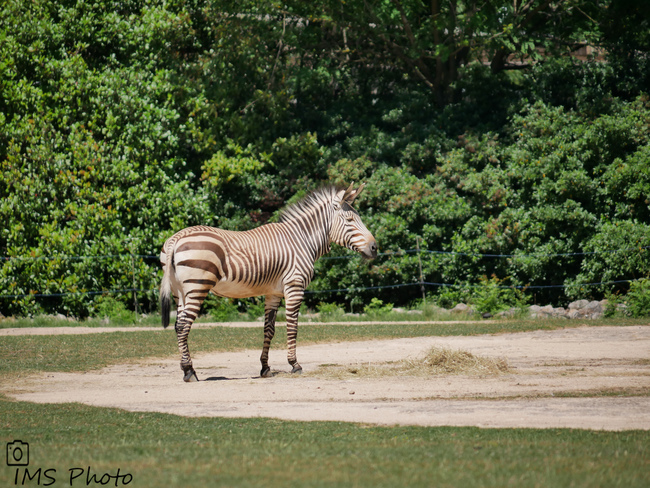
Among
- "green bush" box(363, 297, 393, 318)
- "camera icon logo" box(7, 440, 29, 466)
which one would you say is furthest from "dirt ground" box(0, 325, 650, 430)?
"green bush" box(363, 297, 393, 318)

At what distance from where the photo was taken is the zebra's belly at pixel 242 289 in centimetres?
1114

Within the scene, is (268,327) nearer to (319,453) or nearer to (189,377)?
(189,377)

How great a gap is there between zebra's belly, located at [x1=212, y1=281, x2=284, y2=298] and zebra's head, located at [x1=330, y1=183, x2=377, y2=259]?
1189 mm

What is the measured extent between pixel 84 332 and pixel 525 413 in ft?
36.1

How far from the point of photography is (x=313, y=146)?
23.1 meters

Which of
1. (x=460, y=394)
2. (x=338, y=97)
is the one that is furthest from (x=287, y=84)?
(x=460, y=394)

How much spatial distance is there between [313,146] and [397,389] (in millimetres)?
14176

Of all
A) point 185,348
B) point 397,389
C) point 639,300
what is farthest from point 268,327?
point 639,300

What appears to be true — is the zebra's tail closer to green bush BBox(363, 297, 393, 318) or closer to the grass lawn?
the grass lawn

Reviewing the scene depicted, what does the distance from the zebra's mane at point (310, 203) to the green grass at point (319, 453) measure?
15.2 ft

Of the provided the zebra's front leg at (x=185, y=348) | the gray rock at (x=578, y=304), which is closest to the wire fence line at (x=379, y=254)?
the gray rock at (x=578, y=304)

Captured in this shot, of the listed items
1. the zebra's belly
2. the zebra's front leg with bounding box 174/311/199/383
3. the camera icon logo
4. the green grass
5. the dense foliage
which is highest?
the dense foliage

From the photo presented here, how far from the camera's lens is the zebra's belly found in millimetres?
11141

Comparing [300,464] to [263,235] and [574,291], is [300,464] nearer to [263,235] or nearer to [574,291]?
[263,235]
